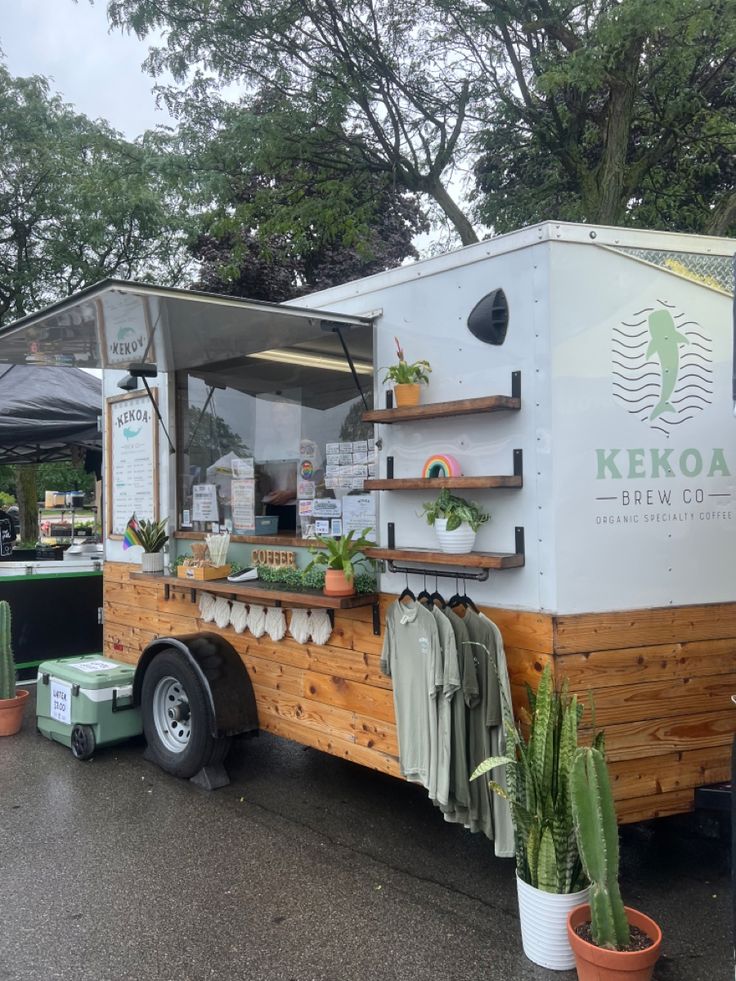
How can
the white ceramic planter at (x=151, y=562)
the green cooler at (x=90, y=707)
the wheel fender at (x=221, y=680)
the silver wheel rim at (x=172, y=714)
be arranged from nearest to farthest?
the wheel fender at (x=221, y=680), the silver wheel rim at (x=172, y=714), the green cooler at (x=90, y=707), the white ceramic planter at (x=151, y=562)

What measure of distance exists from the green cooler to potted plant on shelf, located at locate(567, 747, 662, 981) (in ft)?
11.0

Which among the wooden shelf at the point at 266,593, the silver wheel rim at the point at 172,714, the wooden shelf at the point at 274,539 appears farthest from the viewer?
the silver wheel rim at the point at 172,714

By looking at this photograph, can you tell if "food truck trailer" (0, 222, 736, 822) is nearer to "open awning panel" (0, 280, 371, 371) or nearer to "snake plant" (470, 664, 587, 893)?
"open awning panel" (0, 280, 371, 371)

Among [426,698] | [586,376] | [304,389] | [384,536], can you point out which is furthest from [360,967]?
[304,389]

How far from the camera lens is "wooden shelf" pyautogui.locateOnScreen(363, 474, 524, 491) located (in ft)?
10.6

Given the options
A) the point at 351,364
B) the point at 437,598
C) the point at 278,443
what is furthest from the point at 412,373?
the point at 278,443

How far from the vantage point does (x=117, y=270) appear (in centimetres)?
1166

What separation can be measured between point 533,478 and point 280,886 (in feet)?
6.52

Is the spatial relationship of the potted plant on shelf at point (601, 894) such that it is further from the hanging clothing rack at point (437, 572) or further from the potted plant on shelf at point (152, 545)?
the potted plant on shelf at point (152, 545)

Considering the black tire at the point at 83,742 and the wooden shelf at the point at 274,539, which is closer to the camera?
the wooden shelf at the point at 274,539

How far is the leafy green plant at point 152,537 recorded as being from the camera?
5363mm

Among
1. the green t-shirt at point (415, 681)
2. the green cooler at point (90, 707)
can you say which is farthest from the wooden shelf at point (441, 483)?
the green cooler at point (90, 707)

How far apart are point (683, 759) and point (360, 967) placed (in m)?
1.49

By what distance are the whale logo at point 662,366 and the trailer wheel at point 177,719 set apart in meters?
2.71
